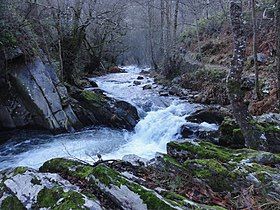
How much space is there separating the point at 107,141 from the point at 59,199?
20.9 ft

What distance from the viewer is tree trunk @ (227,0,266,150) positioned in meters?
5.91

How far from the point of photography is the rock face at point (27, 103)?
11.2 meters

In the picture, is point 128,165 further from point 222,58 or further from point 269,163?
point 222,58

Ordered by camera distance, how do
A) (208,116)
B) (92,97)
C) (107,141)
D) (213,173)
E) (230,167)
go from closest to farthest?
1. (213,173)
2. (230,167)
3. (107,141)
4. (208,116)
5. (92,97)

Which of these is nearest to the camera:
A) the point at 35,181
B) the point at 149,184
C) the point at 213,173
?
the point at 149,184

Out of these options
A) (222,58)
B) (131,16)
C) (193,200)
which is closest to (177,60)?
(222,58)

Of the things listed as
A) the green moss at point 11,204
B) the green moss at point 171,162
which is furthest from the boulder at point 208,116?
the green moss at point 11,204

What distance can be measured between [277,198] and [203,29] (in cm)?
2156

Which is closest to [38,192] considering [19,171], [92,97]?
[19,171]

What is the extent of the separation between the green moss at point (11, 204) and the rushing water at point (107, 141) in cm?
357

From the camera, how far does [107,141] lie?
10.5 metres

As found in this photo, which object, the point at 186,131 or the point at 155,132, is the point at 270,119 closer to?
the point at 186,131

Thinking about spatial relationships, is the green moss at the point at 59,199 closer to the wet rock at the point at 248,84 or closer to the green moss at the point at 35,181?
the green moss at the point at 35,181

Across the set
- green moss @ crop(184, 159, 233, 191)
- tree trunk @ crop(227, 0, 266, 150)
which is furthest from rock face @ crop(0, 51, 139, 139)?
green moss @ crop(184, 159, 233, 191)
